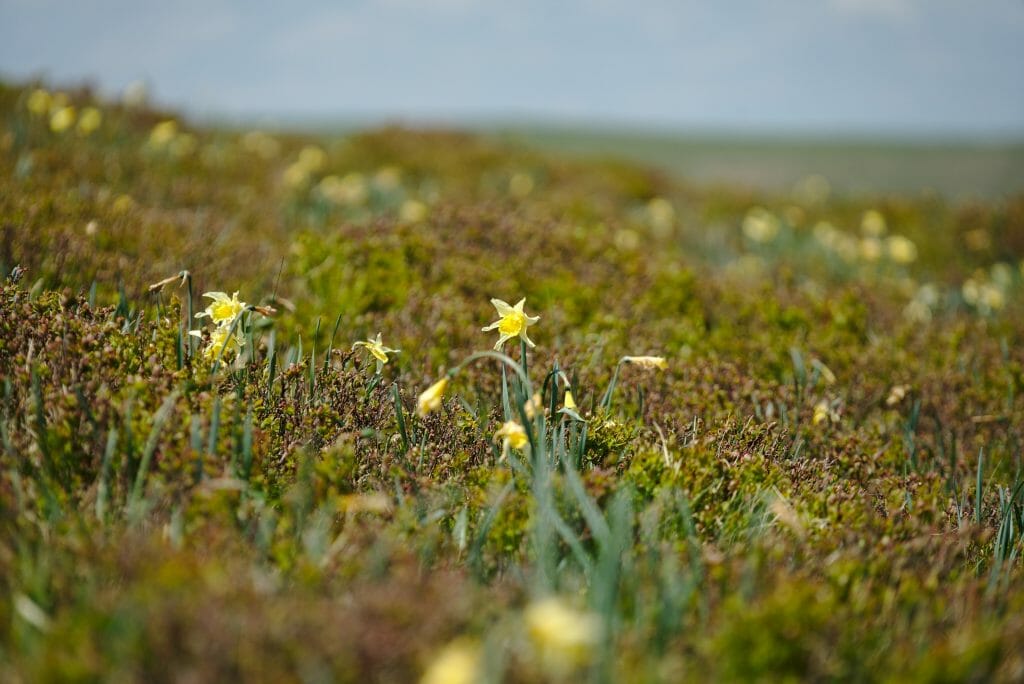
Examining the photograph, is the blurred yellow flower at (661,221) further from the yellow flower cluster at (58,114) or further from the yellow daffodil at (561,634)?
the yellow daffodil at (561,634)

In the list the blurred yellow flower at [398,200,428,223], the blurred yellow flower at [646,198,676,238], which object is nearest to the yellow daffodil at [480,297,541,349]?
the blurred yellow flower at [398,200,428,223]

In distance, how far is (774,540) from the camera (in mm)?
2055

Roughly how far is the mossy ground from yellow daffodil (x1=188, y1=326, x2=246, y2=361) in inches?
1.9

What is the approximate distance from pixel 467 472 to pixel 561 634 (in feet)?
3.83

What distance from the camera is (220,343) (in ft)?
8.11

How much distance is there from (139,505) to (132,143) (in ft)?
23.8

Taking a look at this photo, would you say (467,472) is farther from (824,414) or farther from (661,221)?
(661,221)

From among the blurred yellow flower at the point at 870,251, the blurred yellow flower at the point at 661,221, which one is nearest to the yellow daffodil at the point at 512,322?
the blurred yellow flower at the point at 661,221

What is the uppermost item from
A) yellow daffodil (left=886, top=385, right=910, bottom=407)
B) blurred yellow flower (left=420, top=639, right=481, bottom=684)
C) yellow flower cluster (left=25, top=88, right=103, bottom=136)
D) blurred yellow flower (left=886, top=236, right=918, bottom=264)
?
yellow flower cluster (left=25, top=88, right=103, bottom=136)

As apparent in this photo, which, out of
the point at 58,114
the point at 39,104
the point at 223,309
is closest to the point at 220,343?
the point at 223,309

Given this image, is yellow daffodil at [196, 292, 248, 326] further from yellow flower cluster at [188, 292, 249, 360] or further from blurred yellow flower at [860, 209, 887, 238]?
blurred yellow flower at [860, 209, 887, 238]

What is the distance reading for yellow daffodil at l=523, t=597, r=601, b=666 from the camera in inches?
46.9

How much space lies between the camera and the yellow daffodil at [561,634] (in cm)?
119

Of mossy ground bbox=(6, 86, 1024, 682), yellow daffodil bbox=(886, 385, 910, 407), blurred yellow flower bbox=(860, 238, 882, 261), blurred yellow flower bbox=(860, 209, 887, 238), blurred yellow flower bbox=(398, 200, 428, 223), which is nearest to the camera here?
mossy ground bbox=(6, 86, 1024, 682)
